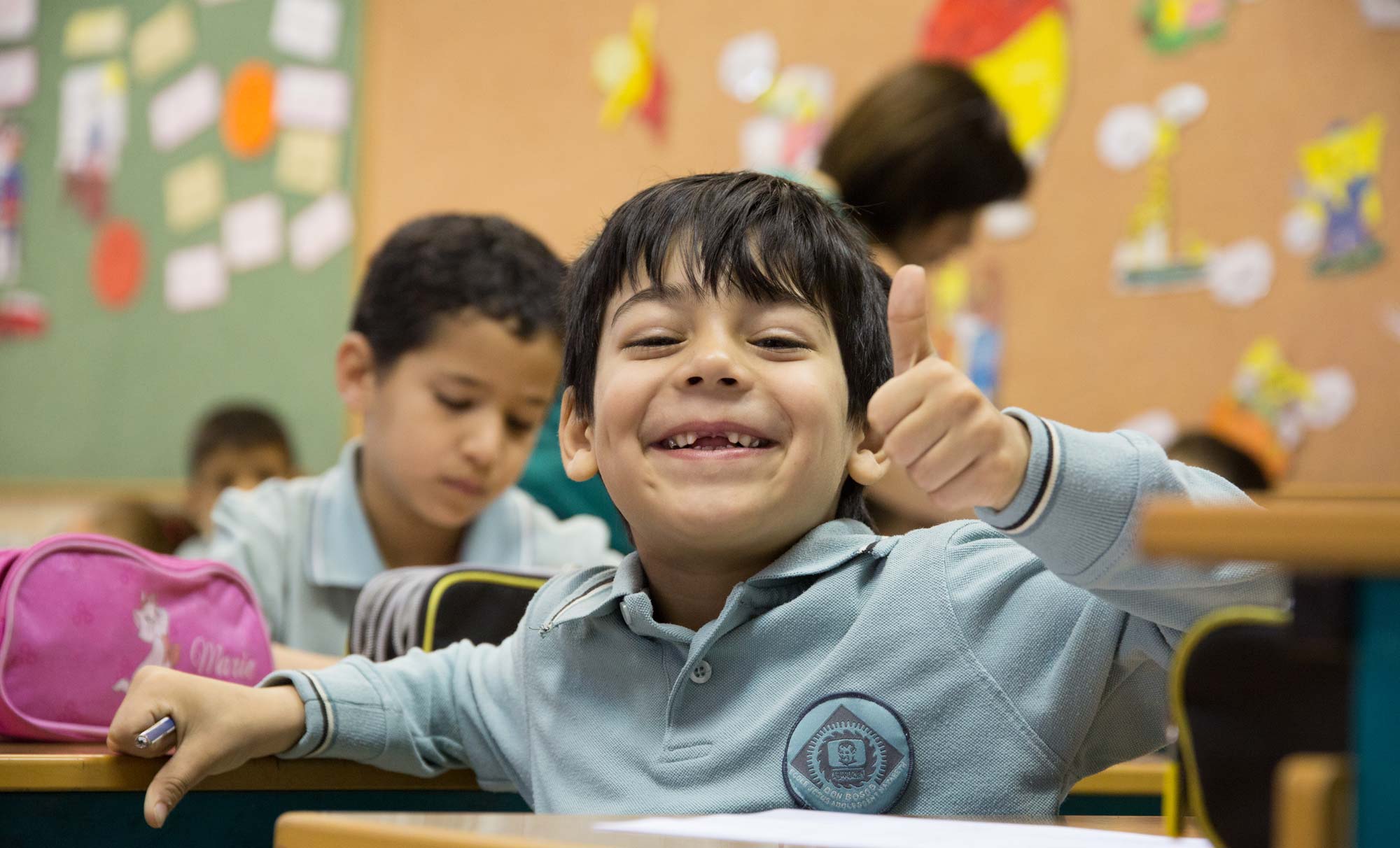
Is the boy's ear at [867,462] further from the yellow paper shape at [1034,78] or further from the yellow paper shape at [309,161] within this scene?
the yellow paper shape at [309,161]

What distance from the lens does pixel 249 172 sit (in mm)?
3627

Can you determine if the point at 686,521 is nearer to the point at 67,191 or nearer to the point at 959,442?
the point at 959,442

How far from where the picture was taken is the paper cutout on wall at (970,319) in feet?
9.11

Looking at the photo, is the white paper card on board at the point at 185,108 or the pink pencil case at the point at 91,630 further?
the white paper card on board at the point at 185,108

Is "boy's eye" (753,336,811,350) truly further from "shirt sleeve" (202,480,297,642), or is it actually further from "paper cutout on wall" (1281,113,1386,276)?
"paper cutout on wall" (1281,113,1386,276)

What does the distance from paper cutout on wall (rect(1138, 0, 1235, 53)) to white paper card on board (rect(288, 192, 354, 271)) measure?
1.99 metres

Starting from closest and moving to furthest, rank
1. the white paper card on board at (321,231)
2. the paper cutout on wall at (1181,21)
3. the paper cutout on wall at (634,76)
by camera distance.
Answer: the paper cutout on wall at (1181,21), the paper cutout on wall at (634,76), the white paper card on board at (321,231)

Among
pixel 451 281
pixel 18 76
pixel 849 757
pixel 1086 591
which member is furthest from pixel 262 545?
pixel 18 76

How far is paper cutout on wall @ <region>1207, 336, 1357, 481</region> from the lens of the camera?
96.9 inches

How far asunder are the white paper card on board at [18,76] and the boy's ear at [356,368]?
2.56 meters

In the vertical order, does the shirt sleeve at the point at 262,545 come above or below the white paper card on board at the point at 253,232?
below

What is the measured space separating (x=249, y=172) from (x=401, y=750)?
293 centimetres

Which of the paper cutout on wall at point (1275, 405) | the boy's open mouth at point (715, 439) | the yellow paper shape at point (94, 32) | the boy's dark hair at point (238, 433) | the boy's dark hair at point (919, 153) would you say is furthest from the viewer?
the yellow paper shape at point (94, 32)

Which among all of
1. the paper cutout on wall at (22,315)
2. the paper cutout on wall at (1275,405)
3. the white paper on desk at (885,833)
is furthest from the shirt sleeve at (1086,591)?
the paper cutout on wall at (22,315)
